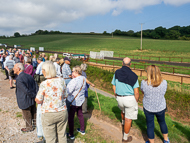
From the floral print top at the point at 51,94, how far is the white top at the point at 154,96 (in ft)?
6.23

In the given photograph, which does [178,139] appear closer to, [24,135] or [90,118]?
[90,118]

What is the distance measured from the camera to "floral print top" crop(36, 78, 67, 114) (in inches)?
117

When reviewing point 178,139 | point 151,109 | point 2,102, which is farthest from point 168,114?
point 2,102

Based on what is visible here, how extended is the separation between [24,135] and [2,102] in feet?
10.6

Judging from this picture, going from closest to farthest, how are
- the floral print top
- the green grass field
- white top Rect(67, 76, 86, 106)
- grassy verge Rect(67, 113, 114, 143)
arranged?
the floral print top < white top Rect(67, 76, 86, 106) < grassy verge Rect(67, 113, 114, 143) < the green grass field

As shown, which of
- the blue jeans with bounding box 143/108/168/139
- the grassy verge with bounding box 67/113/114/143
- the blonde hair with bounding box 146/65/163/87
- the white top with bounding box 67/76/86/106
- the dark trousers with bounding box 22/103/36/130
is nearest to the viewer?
the blonde hair with bounding box 146/65/163/87

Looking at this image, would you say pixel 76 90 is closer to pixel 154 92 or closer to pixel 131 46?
pixel 154 92

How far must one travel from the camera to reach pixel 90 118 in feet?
18.0

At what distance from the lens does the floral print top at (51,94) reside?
117 inches

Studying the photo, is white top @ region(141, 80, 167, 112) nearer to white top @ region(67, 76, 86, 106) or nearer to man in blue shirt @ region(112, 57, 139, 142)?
man in blue shirt @ region(112, 57, 139, 142)

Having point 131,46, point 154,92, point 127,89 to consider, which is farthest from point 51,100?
point 131,46

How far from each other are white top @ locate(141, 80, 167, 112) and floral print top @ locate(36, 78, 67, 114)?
190cm

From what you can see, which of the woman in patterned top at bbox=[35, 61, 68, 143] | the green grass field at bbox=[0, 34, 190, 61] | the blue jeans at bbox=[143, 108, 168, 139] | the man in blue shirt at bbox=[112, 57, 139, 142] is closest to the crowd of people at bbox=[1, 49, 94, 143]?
the woman in patterned top at bbox=[35, 61, 68, 143]

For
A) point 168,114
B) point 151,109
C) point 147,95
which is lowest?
point 168,114
